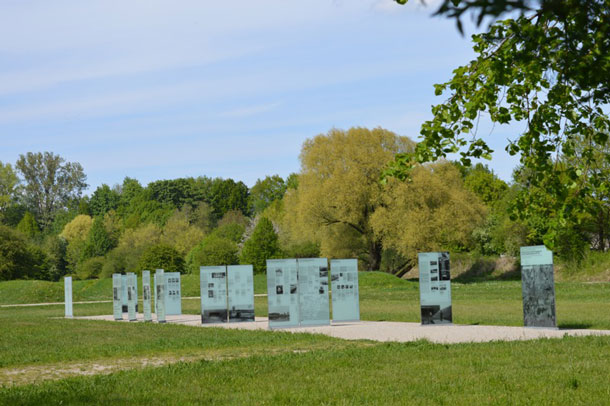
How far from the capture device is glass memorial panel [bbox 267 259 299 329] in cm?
2083

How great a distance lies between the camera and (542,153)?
8008 mm

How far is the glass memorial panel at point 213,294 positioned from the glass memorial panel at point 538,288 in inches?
395

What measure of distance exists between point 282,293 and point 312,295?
89cm

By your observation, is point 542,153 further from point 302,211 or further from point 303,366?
point 302,211

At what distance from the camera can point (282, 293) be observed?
21.1 meters

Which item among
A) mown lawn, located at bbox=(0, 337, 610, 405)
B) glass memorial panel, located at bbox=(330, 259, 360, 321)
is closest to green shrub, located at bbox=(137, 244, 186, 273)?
glass memorial panel, located at bbox=(330, 259, 360, 321)

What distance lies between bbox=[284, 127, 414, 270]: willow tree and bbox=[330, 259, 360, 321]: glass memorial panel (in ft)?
97.5

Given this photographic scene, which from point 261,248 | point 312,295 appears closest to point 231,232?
point 261,248

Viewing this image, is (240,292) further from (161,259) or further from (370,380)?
(161,259)

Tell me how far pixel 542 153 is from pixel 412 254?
44.0m

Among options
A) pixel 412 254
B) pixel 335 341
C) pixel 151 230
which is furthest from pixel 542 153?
pixel 151 230

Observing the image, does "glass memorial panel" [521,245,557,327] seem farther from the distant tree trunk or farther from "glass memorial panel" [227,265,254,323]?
the distant tree trunk

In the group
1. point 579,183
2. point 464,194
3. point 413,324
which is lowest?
point 413,324

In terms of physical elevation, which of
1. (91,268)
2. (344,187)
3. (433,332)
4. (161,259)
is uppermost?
(344,187)
